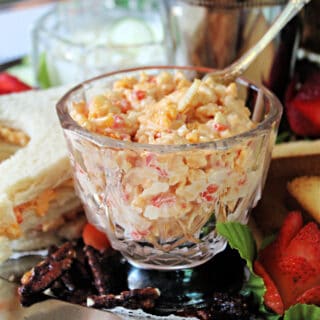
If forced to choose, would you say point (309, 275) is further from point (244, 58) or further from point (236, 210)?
point (244, 58)

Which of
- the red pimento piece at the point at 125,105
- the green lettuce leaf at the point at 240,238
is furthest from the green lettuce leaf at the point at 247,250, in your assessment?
the red pimento piece at the point at 125,105

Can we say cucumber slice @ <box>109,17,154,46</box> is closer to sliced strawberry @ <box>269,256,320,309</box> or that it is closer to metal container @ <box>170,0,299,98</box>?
metal container @ <box>170,0,299,98</box>

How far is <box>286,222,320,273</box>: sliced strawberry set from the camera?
96cm

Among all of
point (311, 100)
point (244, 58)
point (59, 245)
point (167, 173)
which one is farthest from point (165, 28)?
point (167, 173)

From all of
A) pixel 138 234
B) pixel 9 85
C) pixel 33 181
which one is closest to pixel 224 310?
pixel 138 234

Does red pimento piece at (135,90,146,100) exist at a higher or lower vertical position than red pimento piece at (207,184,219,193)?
higher

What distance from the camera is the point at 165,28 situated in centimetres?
175

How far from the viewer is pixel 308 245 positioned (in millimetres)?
965

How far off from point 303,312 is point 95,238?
41cm

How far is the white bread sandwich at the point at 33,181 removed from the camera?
104cm

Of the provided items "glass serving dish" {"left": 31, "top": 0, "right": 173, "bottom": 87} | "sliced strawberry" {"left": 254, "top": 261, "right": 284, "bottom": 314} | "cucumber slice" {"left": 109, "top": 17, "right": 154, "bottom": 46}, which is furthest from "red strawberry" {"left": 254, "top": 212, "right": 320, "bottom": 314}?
"cucumber slice" {"left": 109, "top": 17, "right": 154, "bottom": 46}

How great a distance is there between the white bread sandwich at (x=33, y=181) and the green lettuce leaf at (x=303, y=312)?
44cm

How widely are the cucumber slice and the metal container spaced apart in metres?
0.37

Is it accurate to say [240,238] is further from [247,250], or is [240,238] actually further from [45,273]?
[45,273]
